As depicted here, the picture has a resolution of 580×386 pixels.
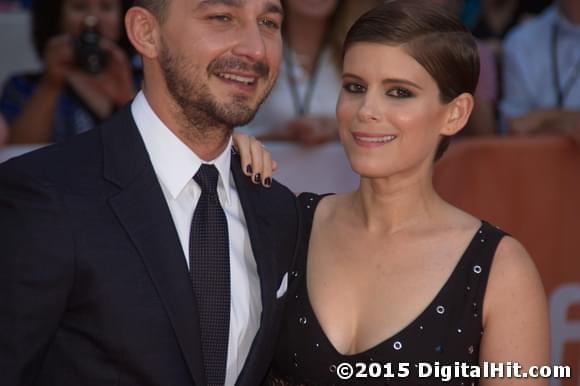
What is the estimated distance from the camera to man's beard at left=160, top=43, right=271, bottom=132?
284 centimetres

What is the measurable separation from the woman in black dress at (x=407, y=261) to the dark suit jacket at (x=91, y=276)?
640 millimetres

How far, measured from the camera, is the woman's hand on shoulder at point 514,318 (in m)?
2.91

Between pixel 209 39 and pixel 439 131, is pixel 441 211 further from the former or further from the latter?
pixel 209 39

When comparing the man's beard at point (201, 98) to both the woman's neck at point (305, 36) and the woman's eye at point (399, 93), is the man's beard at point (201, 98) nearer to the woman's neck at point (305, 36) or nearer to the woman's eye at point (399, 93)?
the woman's eye at point (399, 93)

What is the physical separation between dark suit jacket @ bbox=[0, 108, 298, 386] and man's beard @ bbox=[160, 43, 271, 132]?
0.73 ft

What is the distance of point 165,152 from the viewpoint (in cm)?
281

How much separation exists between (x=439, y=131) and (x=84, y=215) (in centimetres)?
126

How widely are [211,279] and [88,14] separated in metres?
2.82

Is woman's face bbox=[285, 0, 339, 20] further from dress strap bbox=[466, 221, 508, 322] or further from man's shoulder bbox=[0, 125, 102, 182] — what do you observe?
man's shoulder bbox=[0, 125, 102, 182]

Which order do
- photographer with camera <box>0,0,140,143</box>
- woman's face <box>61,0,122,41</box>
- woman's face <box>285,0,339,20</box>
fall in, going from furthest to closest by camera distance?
1. woman's face <box>285,0,339,20</box>
2. woman's face <box>61,0,122,41</box>
3. photographer with camera <box>0,0,140,143</box>

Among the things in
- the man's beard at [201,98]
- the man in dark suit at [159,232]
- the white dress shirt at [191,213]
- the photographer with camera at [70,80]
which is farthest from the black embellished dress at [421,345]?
the photographer with camera at [70,80]

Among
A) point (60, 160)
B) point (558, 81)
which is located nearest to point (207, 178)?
point (60, 160)

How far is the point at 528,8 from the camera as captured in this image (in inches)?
311

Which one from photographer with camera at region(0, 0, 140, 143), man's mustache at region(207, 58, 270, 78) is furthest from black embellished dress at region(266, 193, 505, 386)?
photographer with camera at region(0, 0, 140, 143)
